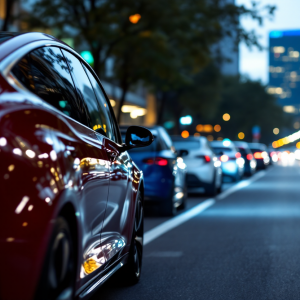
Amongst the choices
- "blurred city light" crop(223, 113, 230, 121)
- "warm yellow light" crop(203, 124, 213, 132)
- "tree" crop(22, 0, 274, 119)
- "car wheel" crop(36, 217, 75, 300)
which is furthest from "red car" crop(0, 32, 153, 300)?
"warm yellow light" crop(203, 124, 213, 132)

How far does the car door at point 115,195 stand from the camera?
4.89m

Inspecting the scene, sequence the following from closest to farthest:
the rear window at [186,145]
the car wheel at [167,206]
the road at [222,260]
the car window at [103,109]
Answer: the car window at [103,109] → the road at [222,260] → the car wheel at [167,206] → the rear window at [186,145]

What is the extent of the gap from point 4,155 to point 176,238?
6.81 metres

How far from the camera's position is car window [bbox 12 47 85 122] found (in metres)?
3.60

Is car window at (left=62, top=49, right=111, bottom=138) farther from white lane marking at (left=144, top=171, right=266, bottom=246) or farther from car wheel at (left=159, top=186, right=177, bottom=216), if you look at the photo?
car wheel at (left=159, top=186, right=177, bottom=216)

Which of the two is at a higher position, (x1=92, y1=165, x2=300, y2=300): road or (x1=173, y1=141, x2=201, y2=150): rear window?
(x1=173, y1=141, x2=201, y2=150): rear window

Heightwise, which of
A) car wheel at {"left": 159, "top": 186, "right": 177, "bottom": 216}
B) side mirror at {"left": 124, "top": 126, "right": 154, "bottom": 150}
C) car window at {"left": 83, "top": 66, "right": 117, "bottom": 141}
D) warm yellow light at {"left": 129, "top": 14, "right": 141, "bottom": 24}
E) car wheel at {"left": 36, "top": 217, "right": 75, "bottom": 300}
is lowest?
car wheel at {"left": 159, "top": 186, "right": 177, "bottom": 216}

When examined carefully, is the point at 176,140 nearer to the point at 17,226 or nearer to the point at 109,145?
the point at 109,145

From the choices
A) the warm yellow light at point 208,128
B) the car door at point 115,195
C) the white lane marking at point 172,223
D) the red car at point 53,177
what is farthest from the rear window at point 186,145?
the warm yellow light at point 208,128

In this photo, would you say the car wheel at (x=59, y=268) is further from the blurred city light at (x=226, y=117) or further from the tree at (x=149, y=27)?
the blurred city light at (x=226, y=117)

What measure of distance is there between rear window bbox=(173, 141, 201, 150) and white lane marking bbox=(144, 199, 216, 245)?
2467 millimetres

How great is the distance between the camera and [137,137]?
586 centimetres

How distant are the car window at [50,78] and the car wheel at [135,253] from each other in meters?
1.80

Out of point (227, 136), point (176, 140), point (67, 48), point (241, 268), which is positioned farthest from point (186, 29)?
point (227, 136)
